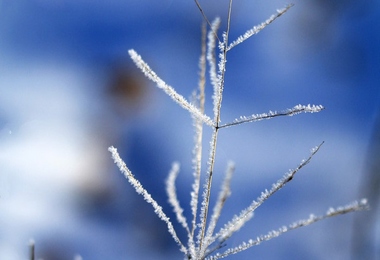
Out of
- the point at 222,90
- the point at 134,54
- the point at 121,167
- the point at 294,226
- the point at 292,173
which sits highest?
the point at 134,54

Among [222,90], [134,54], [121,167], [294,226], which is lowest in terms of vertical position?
[294,226]

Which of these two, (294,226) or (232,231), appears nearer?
(294,226)

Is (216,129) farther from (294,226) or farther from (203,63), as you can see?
(294,226)

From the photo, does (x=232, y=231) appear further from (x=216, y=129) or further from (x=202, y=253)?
(x=216, y=129)

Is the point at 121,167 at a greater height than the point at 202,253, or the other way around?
the point at 121,167

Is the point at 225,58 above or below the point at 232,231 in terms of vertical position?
above

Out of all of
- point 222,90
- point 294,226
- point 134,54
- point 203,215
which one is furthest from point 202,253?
point 134,54

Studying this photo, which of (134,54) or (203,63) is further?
(203,63)

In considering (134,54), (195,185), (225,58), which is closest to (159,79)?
(134,54)

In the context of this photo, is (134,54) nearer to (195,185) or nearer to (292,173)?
(195,185)
